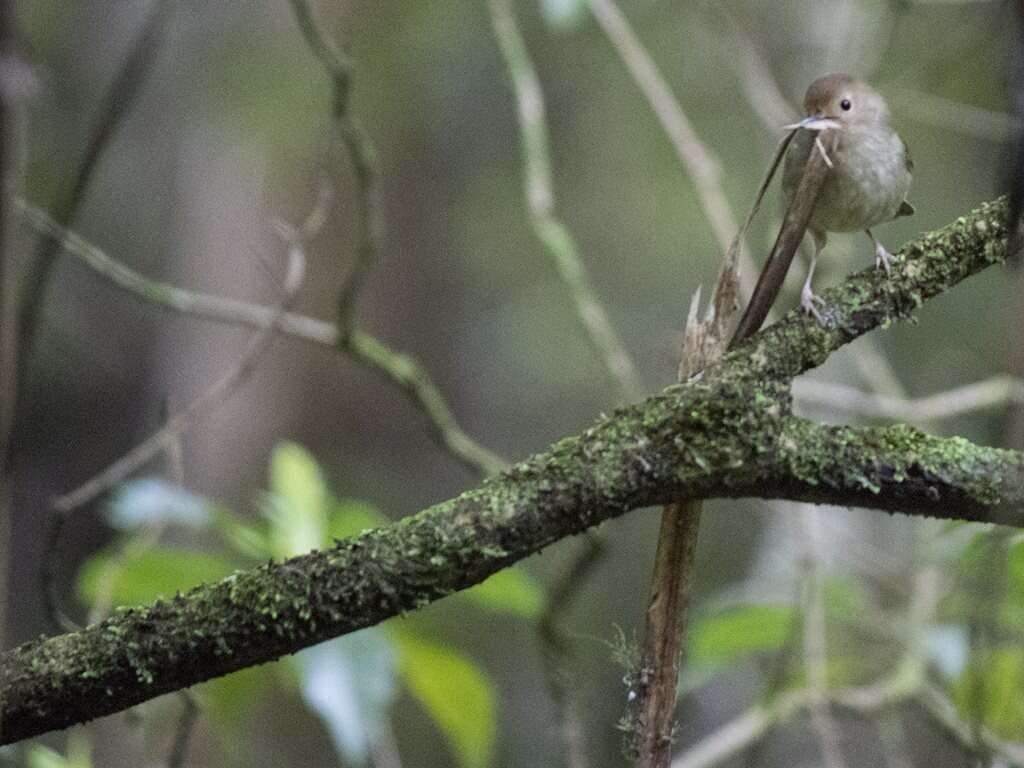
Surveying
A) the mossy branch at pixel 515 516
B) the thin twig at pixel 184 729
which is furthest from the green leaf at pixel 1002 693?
the thin twig at pixel 184 729

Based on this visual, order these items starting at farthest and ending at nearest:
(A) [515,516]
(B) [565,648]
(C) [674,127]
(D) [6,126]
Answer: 1. (C) [674,127]
2. (B) [565,648]
3. (A) [515,516]
4. (D) [6,126]

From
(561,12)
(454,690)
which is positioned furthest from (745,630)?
(561,12)

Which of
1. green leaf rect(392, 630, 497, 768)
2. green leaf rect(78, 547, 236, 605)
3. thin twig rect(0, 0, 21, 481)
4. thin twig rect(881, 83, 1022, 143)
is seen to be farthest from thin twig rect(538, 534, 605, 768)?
thin twig rect(881, 83, 1022, 143)

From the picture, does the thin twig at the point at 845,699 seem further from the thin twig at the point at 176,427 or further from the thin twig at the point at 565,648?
the thin twig at the point at 176,427

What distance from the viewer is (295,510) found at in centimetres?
263

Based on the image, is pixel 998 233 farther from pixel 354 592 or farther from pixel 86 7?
pixel 86 7

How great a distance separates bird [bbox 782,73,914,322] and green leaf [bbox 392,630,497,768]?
1249 millimetres

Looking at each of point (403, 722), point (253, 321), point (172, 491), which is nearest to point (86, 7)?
point (403, 722)

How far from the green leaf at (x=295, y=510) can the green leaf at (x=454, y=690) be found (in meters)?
0.32

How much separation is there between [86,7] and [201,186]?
1218 millimetres

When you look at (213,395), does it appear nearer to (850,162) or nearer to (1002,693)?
(850,162)

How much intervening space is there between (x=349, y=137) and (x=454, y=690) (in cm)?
126

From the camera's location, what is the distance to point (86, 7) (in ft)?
22.9

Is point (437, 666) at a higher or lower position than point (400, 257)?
lower
